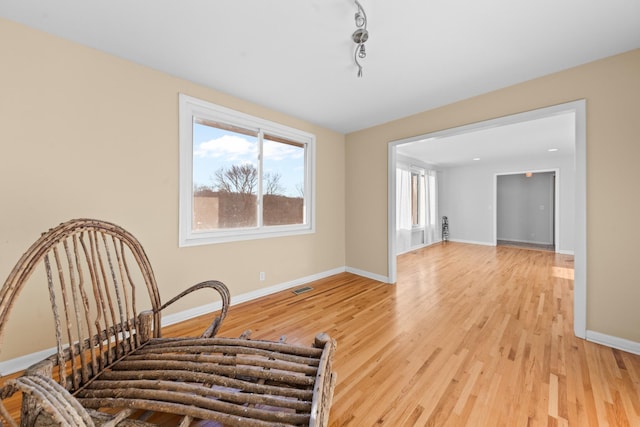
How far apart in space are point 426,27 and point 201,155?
7.95ft

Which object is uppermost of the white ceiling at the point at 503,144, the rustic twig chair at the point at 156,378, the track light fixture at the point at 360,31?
the white ceiling at the point at 503,144

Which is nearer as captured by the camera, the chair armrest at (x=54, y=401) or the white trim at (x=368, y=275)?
the chair armrest at (x=54, y=401)

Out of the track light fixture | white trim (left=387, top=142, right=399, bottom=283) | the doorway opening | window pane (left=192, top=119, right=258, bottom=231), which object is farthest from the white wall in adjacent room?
window pane (left=192, top=119, right=258, bottom=231)

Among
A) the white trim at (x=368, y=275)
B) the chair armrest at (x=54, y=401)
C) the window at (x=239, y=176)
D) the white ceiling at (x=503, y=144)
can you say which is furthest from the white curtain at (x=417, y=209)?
the chair armrest at (x=54, y=401)

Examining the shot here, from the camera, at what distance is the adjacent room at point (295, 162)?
161 centimetres

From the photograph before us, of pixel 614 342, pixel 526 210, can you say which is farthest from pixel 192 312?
pixel 526 210

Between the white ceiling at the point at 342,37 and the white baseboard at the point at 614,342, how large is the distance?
94.1 inches

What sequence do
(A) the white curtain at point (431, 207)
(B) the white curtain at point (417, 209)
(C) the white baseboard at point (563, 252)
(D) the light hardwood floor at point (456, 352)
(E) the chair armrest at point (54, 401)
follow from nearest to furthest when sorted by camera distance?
(E) the chair armrest at point (54, 401)
(D) the light hardwood floor at point (456, 352)
(C) the white baseboard at point (563, 252)
(B) the white curtain at point (417, 209)
(A) the white curtain at point (431, 207)

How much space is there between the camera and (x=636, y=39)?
1861 mm

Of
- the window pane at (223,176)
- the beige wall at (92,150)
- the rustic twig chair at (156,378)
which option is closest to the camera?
the rustic twig chair at (156,378)

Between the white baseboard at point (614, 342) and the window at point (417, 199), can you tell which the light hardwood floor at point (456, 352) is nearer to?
the white baseboard at point (614, 342)

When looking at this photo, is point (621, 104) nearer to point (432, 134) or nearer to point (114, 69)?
point (432, 134)

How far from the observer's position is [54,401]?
75 cm

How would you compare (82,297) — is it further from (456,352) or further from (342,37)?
(456,352)
